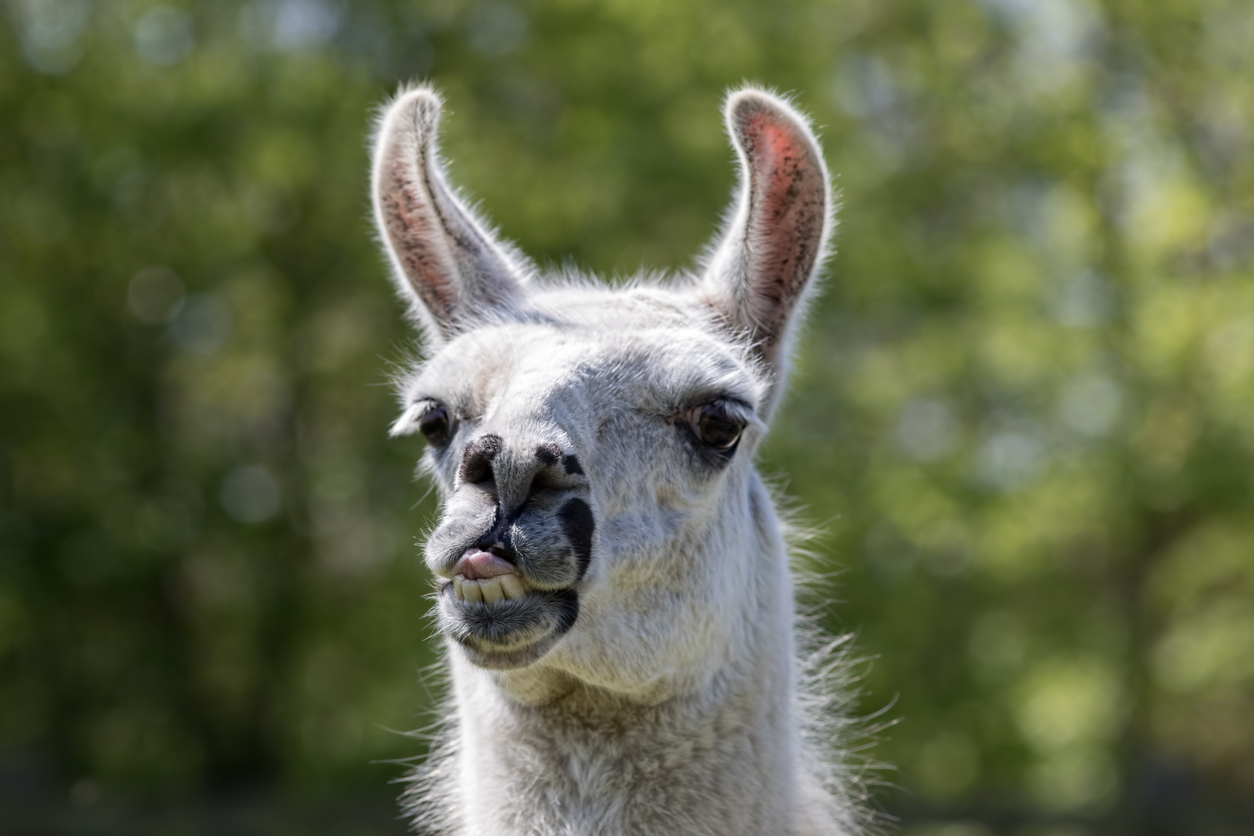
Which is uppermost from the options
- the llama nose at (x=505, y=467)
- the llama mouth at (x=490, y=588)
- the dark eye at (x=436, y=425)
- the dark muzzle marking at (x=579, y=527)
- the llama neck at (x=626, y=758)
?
the dark eye at (x=436, y=425)

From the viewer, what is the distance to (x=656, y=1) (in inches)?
701

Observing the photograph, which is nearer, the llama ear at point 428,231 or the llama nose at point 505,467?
the llama nose at point 505,467

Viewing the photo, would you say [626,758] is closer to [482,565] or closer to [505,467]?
[482,565]

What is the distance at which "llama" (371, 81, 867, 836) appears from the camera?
322 cm

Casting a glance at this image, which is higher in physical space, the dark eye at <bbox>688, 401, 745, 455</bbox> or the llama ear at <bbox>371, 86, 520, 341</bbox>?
the llama ear at <bbox>371, 86, 520, 341</bbox>

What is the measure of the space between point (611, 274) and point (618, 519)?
1325 cm

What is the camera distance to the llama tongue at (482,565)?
310 centimetres

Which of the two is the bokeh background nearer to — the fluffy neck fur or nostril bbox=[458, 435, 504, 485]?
the fluffy neck fur

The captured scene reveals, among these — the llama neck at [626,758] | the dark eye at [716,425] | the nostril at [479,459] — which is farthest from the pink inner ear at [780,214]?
the nostril at [479,459]

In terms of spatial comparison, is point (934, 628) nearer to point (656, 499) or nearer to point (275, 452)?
point (275, 452)

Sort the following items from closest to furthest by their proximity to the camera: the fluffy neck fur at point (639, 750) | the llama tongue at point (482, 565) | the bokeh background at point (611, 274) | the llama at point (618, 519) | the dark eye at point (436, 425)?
the llama tongue at point (482, 565)
the llama at point (618, 519)
the fluffy neck fur at point (639, 750)
the dark eye at point (436, 425)
the bokeh background at point (611, 274)

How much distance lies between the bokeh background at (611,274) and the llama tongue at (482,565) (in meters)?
13.2

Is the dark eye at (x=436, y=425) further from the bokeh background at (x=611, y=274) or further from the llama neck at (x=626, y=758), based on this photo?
the bokeh background at (x=611, y=274)

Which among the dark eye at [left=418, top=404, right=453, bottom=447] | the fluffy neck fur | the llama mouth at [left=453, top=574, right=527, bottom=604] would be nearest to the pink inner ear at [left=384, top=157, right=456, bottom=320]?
the dark eye at [left=418, top=404, right=453, bottom=447]
